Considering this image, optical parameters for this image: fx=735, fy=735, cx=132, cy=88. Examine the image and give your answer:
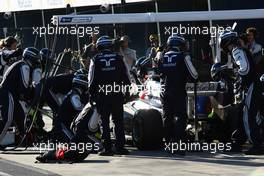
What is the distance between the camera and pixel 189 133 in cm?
1278

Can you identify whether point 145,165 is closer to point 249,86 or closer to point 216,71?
point 249,86

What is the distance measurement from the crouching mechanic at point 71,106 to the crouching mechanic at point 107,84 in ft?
1.32

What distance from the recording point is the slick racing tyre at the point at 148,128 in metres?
12.5

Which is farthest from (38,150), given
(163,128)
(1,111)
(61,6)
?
(61,6)

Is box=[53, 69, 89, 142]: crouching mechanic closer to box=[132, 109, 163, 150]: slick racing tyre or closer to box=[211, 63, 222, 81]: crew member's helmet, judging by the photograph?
box=[132, 109, 163, 150]: slick racing tyre

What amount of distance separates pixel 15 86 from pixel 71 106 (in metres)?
1.30

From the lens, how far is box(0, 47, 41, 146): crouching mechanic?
1314 cm

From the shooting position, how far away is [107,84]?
1210cm

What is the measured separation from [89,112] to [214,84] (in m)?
2.17
